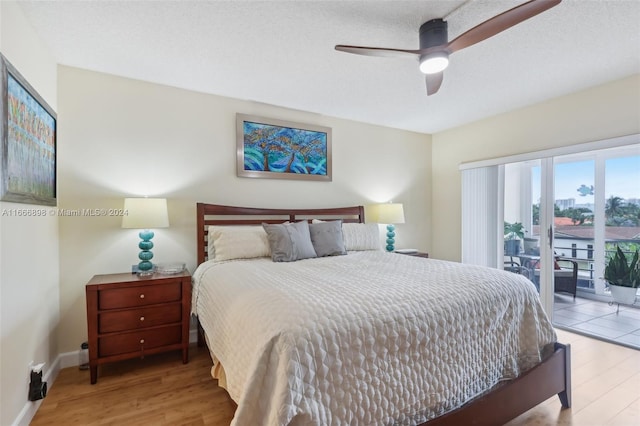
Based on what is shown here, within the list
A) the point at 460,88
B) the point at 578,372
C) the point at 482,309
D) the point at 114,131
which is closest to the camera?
the point at 482,309

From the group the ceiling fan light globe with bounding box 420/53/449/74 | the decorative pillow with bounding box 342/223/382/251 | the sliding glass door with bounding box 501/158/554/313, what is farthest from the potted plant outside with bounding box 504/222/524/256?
the ceiling fan light globe with bounding box 420/53/449/74

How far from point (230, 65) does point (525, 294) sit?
271 centimetres

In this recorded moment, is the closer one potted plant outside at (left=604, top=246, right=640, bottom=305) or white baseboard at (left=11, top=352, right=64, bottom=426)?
white baseboard at (left=11, top=352, right=64, bottom=426)

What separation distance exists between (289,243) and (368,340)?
5.15 feet

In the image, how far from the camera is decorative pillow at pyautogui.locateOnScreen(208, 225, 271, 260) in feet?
8.91

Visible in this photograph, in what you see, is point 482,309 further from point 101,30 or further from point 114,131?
point 114,131

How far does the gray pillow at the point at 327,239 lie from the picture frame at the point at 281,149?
83 centimetres

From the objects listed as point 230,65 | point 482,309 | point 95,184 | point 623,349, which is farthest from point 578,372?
point 95,184

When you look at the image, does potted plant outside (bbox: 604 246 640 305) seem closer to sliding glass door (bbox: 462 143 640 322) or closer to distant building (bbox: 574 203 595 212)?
sliding glass door (bbox: 462 143 640 322)

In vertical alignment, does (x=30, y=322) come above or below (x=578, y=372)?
above

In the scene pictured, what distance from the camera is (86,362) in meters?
2.52

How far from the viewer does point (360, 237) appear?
341 centimetres

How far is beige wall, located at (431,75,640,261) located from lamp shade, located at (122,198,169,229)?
3795 millimetres

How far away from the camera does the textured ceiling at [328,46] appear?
186cm
